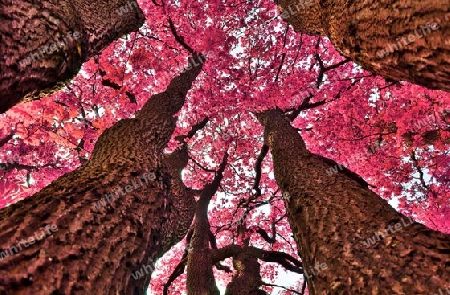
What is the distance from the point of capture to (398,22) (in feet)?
A: 6.97

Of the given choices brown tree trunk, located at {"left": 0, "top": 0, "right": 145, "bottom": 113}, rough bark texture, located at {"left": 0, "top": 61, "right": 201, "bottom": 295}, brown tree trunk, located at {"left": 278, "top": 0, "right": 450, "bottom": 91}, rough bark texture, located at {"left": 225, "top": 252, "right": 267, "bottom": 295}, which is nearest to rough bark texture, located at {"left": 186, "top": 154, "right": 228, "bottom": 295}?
rough bark texture, located at {"left": 225, "top": 252, "right": 267, "bottom": 295}

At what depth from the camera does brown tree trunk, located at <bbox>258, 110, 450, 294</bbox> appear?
2186mm

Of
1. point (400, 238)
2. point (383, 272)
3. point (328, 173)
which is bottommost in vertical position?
point (383, 272)

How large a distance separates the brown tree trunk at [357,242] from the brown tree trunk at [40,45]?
2.95m

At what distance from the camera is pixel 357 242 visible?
2.75 metres

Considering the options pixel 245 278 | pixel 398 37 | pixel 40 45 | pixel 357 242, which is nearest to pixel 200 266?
pixel 245 278

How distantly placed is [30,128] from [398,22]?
9533 millimetres

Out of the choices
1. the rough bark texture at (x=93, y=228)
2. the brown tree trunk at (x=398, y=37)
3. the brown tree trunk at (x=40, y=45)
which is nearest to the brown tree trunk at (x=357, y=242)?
the brown tree trunk at (x=398, y=37)

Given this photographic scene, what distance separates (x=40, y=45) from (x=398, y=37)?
9.05 feet

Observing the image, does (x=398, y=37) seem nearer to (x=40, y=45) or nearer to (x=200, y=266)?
(x=40, y=45)

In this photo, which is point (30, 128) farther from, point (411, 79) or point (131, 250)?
point (411, 79)

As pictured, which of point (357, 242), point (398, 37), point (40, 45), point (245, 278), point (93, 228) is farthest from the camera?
point (245, 278)

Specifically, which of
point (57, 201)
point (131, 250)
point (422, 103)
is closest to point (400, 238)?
point (131, 250)

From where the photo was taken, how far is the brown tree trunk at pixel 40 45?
2312 mm
